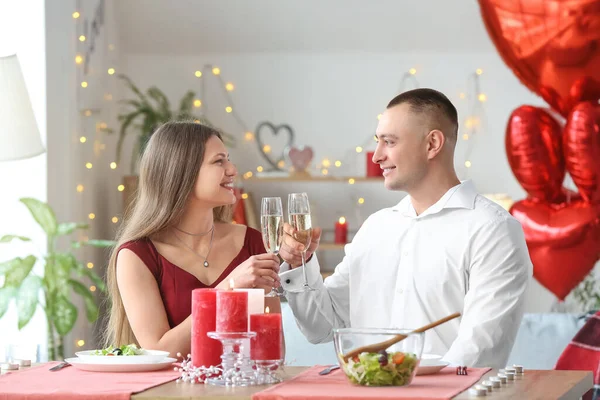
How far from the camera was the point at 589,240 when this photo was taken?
11.8 ft

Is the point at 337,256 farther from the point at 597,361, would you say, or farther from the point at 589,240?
the point at 597,361

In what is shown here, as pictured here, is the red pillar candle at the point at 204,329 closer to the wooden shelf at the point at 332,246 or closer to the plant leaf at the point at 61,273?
the plant leaf at the point at 61,273

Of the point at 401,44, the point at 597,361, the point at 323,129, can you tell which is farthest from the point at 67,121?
the point at 597,361

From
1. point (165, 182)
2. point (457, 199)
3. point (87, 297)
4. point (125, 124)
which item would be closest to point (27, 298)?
point (87, 297)

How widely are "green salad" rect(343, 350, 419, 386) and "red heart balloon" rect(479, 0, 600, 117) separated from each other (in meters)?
2.03

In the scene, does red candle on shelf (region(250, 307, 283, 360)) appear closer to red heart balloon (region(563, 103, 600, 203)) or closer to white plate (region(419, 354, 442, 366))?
white plate (region(419, 354, 442, 366))

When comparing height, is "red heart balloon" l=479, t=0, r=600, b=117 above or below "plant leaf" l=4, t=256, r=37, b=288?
above

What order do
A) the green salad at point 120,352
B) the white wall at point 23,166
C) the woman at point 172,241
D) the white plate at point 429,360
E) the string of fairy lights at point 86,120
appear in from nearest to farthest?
the white plate at point 429,360 → the green salad at point 120,352 → the woman at point 172,241 → the white wall at point 23,166 → the string of fairy lights at point 86,120

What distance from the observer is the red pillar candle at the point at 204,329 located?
1665mm

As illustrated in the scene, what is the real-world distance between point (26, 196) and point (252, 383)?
2.98 meters

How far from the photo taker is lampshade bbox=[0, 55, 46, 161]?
310cm

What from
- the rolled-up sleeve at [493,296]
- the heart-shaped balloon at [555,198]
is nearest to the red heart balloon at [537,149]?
the heart-shaped balloon at [555,198]

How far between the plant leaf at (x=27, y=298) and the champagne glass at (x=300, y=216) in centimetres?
232

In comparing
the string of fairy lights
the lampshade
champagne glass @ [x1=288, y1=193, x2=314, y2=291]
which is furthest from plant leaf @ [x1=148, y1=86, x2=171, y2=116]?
champagne glass @ [x1=288, y1=193, x2=314, y2=291]
